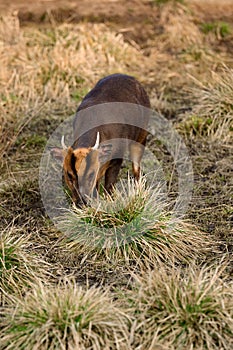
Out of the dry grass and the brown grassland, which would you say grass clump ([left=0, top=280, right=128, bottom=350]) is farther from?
the dry grass

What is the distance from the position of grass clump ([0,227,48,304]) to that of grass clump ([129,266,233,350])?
3.07ft

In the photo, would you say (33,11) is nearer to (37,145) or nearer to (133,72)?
(133,72)

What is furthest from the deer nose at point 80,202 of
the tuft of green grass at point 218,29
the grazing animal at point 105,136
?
the tuft of green grass at point 218,29

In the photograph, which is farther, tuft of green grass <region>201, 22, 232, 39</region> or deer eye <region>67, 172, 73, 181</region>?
tuft of green grass <region>201, 22, 232, 39</region>

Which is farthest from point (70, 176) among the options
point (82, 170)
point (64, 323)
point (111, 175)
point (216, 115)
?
point (216, 115)

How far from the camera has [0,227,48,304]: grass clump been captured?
5.14 m

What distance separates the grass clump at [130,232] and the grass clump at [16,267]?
1.57ft

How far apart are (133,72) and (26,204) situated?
4.37m

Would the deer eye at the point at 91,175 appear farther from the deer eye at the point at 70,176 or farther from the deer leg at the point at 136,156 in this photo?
the deer leg at the point at 136,156

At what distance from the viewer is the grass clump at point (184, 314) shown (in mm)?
4398

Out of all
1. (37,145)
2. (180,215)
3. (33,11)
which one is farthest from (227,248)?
(33,11)

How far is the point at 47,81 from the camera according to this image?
973 cm

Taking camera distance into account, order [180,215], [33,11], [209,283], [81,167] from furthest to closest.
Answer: [33,11], [180,215], [81,167], [209,283]

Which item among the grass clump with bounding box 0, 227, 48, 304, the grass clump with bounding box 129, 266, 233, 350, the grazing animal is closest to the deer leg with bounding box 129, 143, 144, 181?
the grazing animal
